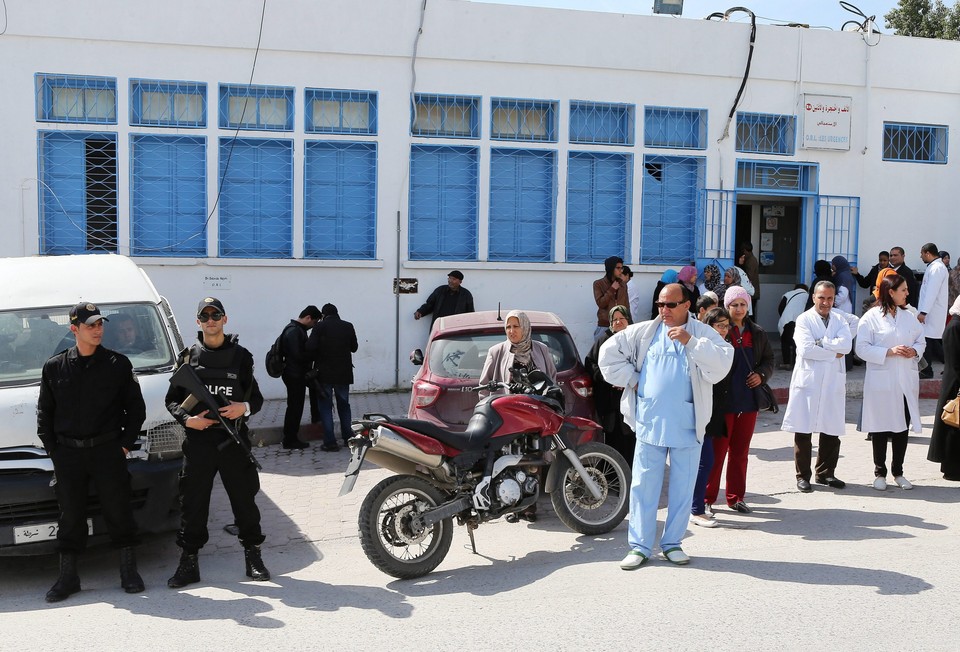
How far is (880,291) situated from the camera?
8719 mm

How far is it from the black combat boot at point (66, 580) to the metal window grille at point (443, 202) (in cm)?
826

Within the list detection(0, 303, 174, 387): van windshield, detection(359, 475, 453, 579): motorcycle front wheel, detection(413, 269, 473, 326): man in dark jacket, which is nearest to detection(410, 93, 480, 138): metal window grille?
detection(413, 269, 473, 326): man in dark jacket

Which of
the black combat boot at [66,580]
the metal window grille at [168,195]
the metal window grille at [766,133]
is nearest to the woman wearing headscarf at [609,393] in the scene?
the black combat boot at [66,580]

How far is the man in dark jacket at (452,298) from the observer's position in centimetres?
1350

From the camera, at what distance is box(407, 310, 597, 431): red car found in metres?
7.94

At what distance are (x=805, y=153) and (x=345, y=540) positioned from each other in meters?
10.7

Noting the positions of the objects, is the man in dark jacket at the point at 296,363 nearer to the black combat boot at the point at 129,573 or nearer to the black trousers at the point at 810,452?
the black combat boot at the point at 129,573

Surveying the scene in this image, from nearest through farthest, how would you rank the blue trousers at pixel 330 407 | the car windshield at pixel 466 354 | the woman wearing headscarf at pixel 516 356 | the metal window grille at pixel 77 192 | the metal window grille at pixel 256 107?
the woman wearing headscarf at pixel 516 356 < the car windshield at pixel 466 354 < the blue trousers at pixel 330 407 < the metal window grille at pixel 77 192 < the metal window grille at pixel 256 107

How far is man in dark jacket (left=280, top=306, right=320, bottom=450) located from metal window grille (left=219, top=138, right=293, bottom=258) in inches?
113

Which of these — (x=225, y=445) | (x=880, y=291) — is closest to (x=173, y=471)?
(x=225, y=445)

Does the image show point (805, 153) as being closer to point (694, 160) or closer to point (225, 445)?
point (694, 160)

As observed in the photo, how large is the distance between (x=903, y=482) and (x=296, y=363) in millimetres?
6322

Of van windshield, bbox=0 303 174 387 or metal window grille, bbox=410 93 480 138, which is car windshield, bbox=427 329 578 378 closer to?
van windshield, bbox=0 303 174 387

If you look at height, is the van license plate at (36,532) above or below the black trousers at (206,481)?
below
